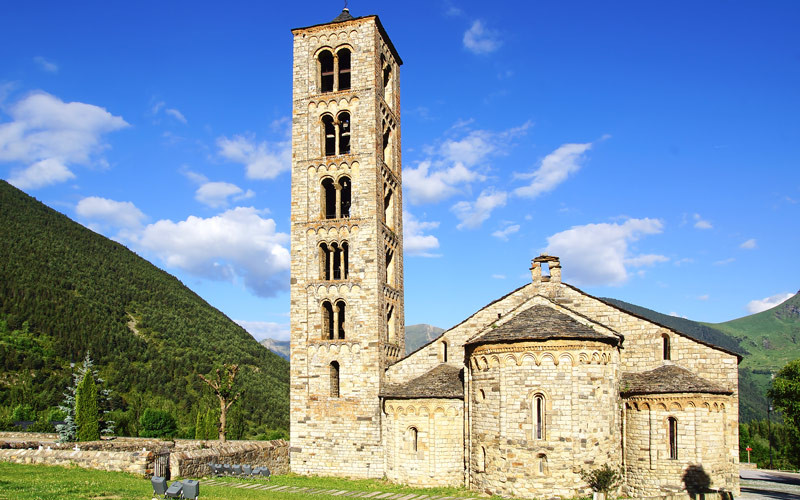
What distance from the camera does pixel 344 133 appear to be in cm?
3192

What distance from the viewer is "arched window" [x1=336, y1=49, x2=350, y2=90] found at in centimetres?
3230

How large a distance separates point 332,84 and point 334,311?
38.6 feet

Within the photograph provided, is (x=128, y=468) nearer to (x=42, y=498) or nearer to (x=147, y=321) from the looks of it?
(x=42, y=498)

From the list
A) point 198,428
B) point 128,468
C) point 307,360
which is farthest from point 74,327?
point 128,468

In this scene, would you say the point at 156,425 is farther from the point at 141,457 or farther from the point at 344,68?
the point at 344,68

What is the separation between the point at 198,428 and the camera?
44.1 meters

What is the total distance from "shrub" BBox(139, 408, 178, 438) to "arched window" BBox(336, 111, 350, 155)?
29909 mm

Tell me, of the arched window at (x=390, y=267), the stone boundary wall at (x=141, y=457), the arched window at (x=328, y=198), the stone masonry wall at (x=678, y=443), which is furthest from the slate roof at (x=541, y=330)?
the stone boundary wall at (x=141, y=457)

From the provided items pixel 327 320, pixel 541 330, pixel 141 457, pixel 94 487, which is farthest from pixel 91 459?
pixel 541 330

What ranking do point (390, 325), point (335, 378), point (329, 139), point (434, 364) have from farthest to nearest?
point (329, 139), point (390, 325), point (335, 378), point (434, 364)

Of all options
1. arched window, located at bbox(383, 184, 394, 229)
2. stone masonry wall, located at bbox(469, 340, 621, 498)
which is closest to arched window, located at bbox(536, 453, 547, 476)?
stone masonry wall, located at bbox(469, 340, 621, 498)

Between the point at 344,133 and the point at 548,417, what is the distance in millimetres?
17280

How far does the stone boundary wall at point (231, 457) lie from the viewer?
891 inches

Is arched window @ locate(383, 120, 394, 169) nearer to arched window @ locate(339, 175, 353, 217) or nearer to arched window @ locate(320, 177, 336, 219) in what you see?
arched window @ locate(339, 175, 353, 217)
